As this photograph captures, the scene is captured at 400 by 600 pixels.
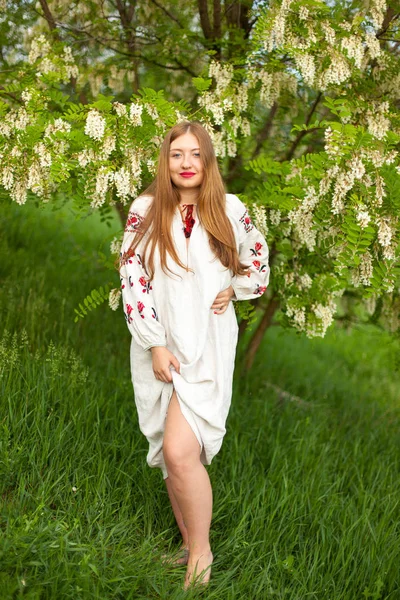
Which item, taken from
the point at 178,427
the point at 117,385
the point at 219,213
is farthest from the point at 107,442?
the point at 219,213

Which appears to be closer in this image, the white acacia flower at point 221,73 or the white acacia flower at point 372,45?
the white acacia flower at point 372,45

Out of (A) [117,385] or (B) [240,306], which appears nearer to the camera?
(B) [240,306]

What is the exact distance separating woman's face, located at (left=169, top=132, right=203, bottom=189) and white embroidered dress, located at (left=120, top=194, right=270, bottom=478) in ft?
0.48

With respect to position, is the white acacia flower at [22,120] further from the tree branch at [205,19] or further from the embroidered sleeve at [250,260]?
the tree branch at [205,19]

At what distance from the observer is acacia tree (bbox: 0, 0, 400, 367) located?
3.37 metres

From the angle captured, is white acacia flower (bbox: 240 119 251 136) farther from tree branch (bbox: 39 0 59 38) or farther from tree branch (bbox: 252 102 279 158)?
tree branch (bbox: 39 0 59 38)

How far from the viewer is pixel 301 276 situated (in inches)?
168

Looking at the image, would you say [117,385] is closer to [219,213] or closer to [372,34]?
[219,213]

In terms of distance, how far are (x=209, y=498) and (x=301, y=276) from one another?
5.90 ft

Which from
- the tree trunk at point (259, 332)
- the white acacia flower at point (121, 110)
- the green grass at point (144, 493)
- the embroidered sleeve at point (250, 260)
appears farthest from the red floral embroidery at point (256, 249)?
the tree trunk at point (259, 332)

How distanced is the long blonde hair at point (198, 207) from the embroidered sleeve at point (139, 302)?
0.11 ft

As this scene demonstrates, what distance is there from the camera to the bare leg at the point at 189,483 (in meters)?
2.85

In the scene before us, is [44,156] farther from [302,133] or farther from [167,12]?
[302,133]

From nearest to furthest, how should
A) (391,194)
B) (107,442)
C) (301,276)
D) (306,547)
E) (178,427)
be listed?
(178,427) < (391,194) < (306,547) < (107,442) < (301,276)
